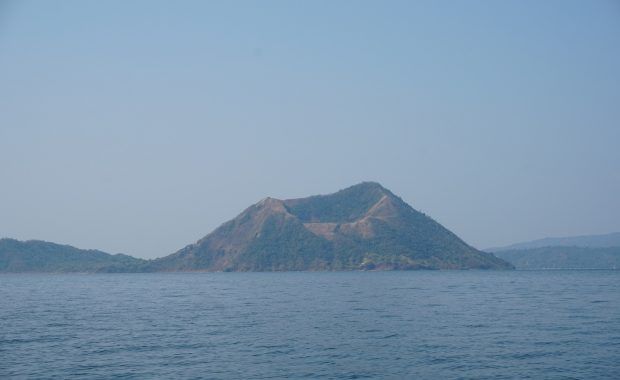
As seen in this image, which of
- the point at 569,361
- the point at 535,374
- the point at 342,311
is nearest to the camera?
the point at 535,374

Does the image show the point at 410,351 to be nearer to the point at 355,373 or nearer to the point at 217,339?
the point at 355,373

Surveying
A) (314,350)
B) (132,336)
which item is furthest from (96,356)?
(314,350)

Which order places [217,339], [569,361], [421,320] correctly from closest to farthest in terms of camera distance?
[569,361], [217,339], [421,320]

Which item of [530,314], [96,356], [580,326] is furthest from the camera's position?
[530,314]

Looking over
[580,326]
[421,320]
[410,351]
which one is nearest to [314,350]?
[410,351]

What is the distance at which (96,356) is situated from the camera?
4250 centimetres

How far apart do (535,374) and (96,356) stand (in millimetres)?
28212

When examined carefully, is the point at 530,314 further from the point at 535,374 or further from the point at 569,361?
the point at 535,374

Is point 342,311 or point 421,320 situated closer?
point 421,320

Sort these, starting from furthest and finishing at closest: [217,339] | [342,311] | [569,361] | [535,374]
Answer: [342,311]
[217,339]
[569,361]
[535,374]

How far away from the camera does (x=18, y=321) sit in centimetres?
6378

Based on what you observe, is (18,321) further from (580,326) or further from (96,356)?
(580,326)

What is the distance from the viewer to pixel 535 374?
36.5 meters

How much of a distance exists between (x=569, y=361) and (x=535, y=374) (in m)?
4.87
